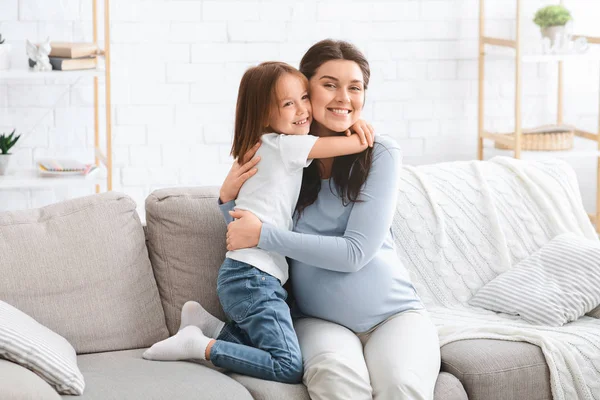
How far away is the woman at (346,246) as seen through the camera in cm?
215

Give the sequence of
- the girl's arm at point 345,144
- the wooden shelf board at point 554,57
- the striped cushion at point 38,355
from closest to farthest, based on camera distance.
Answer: the striped cushion at point 38,355, the girl's arm at point 345,144, the wooden shelf board at point 554,57

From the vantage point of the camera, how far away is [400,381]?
2.03 meters

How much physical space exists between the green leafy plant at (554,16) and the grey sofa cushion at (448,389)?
240 cm

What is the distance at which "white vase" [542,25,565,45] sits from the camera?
4.09 meters

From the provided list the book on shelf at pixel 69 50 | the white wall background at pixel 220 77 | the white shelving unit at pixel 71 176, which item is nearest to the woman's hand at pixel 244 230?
the white shelving unit at pixel 71 176

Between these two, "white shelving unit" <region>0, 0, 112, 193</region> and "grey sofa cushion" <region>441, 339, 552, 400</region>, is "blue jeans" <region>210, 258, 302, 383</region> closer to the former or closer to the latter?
"grey sofa cushion" <region>441, 339, 552, 400</region>

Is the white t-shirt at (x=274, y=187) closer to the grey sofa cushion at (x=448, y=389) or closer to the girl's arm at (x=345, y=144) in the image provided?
the girl's arm at (x=345, y=144)

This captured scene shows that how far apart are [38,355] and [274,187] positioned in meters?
0.71

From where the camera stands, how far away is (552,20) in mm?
4090

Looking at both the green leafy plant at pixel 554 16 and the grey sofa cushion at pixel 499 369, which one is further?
the green leafy plant at pixel 554 16

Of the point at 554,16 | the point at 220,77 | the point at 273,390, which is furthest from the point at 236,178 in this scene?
the point at 554,16

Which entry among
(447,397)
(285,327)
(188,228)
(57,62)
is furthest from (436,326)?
(57,62)

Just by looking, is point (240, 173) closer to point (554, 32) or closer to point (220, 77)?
point (220, 77)

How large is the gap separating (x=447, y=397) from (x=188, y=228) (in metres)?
0.85
